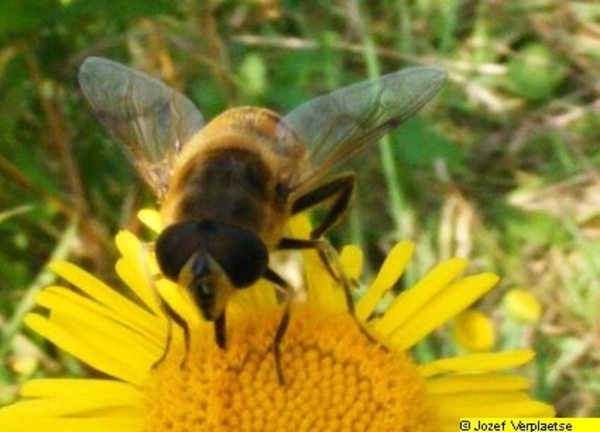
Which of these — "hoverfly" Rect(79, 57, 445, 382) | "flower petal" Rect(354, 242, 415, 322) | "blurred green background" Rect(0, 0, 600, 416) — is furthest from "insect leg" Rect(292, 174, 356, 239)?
"blurred green background" Rect(0, 0, 600, 416)

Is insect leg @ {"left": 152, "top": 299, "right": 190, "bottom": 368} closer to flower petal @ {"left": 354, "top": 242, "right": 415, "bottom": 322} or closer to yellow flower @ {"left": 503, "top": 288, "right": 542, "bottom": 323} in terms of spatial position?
flower petal @ {"left": 354, "top": 242, "right": 415, "bottom": 322}

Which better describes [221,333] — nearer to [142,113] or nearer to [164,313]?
[164,313]

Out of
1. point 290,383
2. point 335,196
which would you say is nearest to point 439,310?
point 335,196

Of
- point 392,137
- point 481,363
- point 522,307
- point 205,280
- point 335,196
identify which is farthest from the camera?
point 392,137

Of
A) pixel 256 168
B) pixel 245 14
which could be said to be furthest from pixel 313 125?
pixel 245 14

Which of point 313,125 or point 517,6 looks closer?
point 313,125

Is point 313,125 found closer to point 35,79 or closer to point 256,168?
point 256,168

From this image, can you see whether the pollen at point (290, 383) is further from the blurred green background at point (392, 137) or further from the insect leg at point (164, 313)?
the blurred green background at point (392, 137)
